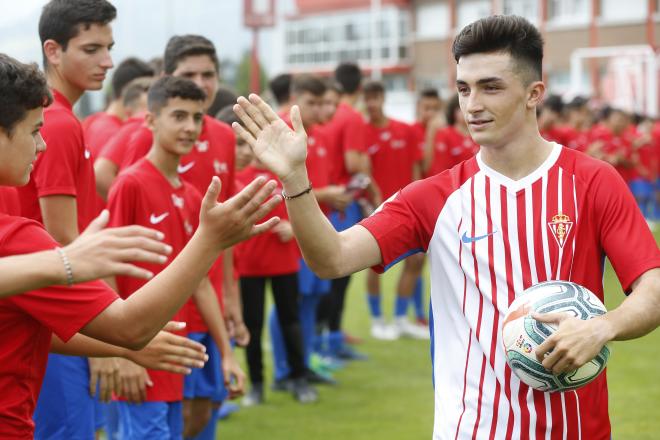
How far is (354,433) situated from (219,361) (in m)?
1.76

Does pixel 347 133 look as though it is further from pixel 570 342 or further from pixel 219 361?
pixel 570 342

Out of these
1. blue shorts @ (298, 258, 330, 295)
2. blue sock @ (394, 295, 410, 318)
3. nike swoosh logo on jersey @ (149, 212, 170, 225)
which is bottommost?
blue sock @ (394, 295, 410, 318)

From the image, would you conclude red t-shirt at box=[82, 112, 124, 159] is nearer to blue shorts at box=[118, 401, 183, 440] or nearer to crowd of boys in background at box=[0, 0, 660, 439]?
crowd of boys in background at box=[0, 0, 660, 439]

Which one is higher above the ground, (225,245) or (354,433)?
(225,245)

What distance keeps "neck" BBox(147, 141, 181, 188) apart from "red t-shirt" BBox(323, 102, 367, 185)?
4.25m

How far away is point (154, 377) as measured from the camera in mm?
4656

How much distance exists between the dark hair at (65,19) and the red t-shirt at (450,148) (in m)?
7.40

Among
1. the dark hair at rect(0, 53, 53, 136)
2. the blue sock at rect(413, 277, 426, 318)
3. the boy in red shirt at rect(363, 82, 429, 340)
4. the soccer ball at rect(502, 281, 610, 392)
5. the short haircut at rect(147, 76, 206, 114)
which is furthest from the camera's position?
the blue sock at rect(413, 277, 426, 318)

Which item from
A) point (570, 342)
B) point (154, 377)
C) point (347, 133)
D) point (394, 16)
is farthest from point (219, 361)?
point (394, 16)

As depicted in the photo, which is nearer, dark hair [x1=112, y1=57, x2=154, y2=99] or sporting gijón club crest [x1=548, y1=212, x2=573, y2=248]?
sporting gijón club crest [x1=548, y1=212, x2=573, y2=248]

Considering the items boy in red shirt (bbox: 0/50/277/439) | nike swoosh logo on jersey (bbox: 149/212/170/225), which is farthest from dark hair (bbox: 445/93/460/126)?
boy in red shirt (bbox: 0/50/277/439)

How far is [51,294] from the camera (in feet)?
8.42

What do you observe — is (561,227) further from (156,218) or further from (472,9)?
(472,9)

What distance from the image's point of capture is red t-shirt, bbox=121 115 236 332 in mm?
5310
